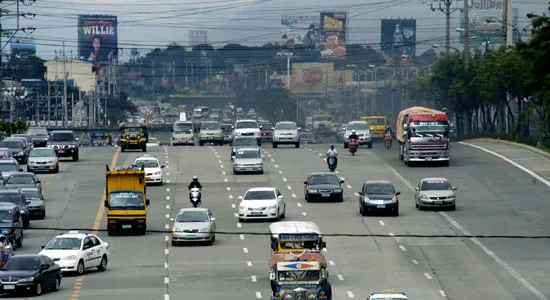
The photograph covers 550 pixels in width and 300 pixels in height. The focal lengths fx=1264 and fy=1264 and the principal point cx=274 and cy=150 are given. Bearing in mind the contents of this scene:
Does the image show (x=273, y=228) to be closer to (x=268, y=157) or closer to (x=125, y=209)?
(x=125, y=209)

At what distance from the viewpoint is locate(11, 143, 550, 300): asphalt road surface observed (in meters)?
39.5

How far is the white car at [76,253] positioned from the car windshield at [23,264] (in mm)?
3619

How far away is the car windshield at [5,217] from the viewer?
160ft

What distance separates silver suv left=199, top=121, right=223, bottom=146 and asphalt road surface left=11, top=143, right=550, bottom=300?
15.9m

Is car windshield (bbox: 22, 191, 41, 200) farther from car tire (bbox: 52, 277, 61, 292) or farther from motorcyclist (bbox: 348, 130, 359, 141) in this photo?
motorcyclist (bbox: 348, 130, 359, 141)

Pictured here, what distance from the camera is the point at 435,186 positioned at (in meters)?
58.6

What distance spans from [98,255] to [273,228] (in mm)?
7193

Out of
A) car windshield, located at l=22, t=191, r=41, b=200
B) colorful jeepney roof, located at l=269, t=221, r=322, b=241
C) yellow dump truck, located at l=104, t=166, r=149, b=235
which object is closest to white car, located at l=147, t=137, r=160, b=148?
car windshield, located at l=22, t=191, r=41, b=200

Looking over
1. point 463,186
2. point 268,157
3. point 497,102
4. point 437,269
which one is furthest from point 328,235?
point 497,102

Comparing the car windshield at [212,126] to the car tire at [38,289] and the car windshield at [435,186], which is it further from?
the car tire at [38,289]

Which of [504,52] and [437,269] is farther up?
[504,52]

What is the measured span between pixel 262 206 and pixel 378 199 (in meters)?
5.43

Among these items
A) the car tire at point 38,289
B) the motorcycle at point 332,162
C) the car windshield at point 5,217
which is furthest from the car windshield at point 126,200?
the motorcycle at point 332,162

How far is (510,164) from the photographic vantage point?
78.4m
